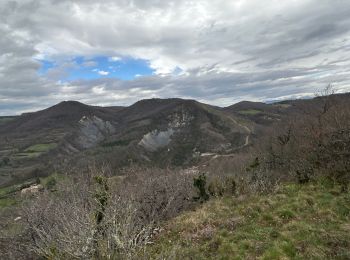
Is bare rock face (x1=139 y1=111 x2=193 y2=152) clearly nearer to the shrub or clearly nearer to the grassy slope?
the shrub

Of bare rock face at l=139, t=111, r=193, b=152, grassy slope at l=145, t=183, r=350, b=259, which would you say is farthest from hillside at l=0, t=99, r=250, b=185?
grassy slope at l=145, t=183, r=350, b=259

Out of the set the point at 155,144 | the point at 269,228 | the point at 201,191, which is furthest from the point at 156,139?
the point at 269,228

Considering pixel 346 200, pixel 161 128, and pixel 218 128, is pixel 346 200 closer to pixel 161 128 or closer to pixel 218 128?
pixel 218 128

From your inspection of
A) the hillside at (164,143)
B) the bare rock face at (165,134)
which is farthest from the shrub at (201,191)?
the bare rock face at (165,134)

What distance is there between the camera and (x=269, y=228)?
1107 centimetres

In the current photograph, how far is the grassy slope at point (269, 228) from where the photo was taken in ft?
30.7

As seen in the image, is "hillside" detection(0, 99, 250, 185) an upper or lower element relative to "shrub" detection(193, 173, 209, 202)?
lower

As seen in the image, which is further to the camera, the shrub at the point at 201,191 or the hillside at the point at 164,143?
the hillside at the point at 164,143

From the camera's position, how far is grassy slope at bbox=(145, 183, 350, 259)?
30.7 ft

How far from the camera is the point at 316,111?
115 ft

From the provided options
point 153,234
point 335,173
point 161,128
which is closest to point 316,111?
point 335,173

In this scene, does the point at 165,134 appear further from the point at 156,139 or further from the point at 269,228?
the point at 269,228

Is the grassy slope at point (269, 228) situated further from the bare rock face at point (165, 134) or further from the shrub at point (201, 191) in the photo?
the bare rock face at point (165, 134)

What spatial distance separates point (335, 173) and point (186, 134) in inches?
5398
